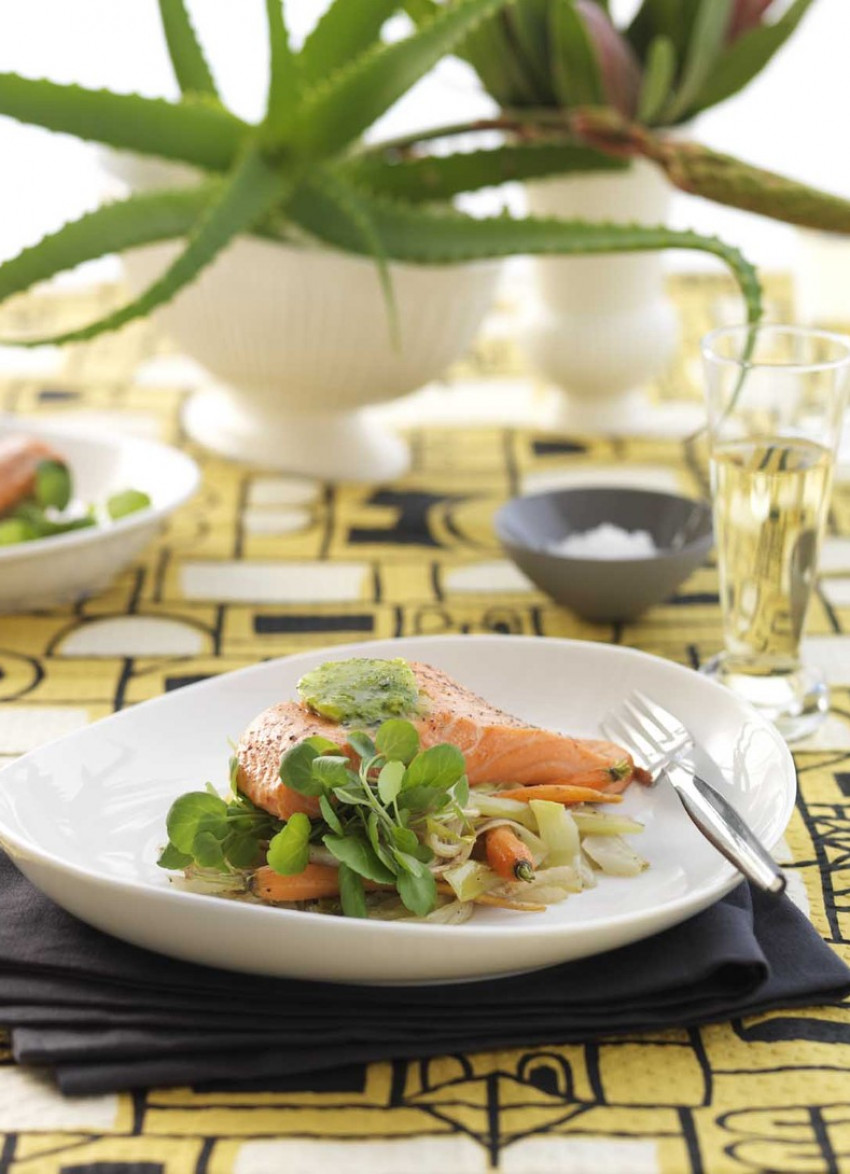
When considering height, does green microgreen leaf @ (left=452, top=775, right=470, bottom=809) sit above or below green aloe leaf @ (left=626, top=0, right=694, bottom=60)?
below

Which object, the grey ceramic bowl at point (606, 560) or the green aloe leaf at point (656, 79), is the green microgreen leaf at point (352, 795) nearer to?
the grey ceramic bowl at point (606, 560)

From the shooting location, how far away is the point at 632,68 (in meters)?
1.85

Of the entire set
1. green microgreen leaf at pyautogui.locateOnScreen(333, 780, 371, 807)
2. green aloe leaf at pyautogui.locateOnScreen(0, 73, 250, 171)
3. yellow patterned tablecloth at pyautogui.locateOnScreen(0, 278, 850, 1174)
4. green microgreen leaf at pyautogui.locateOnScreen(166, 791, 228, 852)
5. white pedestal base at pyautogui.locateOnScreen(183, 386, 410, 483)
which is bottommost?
yellow patterned tablecloth at pyautogui.locateOnScreen(0, 278, 850, 1174)

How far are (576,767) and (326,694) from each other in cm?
17

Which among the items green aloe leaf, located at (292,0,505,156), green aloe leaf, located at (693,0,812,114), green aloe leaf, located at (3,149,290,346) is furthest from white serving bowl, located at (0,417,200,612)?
green aloe leaf, located at (693,0,812,114)

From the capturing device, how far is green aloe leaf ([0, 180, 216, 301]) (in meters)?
1.58

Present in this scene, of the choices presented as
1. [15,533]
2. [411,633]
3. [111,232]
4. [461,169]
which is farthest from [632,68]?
[15,533]

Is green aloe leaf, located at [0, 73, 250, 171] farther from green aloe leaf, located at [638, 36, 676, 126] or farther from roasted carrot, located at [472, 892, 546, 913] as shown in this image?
roasted carrot, located at [472, 892, 546, 913]

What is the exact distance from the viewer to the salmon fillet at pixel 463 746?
0.95 m

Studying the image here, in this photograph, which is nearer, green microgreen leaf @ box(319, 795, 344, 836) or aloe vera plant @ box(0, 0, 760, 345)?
green microgreen leaf @ box(319, 795, 344, 836)

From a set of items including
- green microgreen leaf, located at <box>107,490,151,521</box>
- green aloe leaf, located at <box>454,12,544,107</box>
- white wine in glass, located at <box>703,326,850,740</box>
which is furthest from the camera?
green aloe leaf, located at <box>454,12,544,107</box>

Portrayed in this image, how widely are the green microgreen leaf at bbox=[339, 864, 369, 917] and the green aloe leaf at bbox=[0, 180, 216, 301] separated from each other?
878 millimetres

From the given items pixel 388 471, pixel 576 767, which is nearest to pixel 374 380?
pixel 388 471

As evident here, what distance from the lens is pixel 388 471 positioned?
6.32 ft
